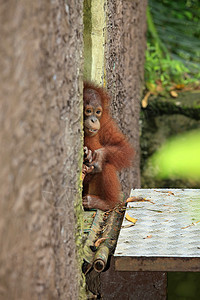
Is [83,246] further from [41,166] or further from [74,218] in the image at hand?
[41,166]

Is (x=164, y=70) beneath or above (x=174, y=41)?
beneath

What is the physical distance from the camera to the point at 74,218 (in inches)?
71.5

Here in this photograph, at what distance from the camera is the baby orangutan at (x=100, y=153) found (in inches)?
101

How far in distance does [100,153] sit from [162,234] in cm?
66

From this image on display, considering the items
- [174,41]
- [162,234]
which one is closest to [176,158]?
[174,41]

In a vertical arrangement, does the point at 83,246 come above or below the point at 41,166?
below

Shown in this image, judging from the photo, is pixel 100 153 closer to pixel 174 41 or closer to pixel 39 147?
pixel 39 147

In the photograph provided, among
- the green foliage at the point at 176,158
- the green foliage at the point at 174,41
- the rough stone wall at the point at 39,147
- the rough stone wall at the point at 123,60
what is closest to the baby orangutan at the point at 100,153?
the rough stone wall at the point at 123,60

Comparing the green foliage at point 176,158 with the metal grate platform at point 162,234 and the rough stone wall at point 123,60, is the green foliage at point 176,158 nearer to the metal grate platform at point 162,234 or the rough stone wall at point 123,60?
the rough stone wall at point 123,60

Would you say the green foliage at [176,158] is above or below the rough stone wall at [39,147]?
below

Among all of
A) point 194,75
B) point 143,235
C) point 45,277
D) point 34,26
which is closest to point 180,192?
point 143,235

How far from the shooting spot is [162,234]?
81.7 inches

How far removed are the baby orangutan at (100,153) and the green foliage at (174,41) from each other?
3.88m

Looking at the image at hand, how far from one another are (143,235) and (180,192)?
2.55ft
